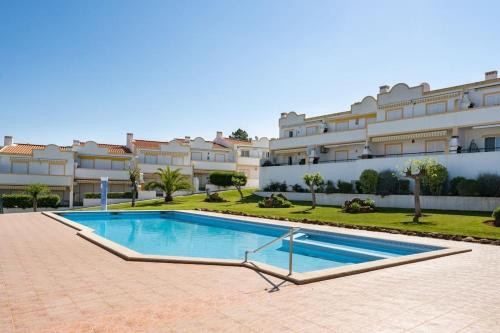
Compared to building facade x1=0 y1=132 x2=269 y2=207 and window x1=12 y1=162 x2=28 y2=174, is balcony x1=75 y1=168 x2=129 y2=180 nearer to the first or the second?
building facade x1=0 y1=132 x2=269 y2=207

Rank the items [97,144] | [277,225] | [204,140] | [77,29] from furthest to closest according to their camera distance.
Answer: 1. [204,140]
2. [97,144]
3. [277,225]
4. [77,29]

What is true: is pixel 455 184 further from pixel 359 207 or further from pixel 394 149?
pixel 394 149

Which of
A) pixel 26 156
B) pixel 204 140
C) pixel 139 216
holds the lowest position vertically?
pixel 139 216

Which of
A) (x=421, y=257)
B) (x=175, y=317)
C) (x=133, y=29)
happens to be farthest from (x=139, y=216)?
(x=175, y=317)

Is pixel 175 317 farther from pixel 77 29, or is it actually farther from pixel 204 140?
pixel 204 140

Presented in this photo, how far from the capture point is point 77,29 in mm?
18344

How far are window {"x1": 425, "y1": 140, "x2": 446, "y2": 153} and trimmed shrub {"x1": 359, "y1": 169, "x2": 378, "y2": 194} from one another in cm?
654

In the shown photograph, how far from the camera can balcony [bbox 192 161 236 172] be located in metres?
58.7

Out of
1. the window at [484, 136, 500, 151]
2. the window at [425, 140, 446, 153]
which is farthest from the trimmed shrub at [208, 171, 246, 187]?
the window at [484, 136, 500, 151]

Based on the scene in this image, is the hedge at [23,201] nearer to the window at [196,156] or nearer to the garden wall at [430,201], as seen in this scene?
the window at [196,156]

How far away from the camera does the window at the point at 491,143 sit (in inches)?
1194

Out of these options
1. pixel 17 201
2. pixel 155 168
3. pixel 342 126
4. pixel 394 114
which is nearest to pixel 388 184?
pixel 394 114

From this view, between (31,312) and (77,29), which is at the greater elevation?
(77,29)

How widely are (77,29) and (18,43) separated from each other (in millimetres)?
2933
